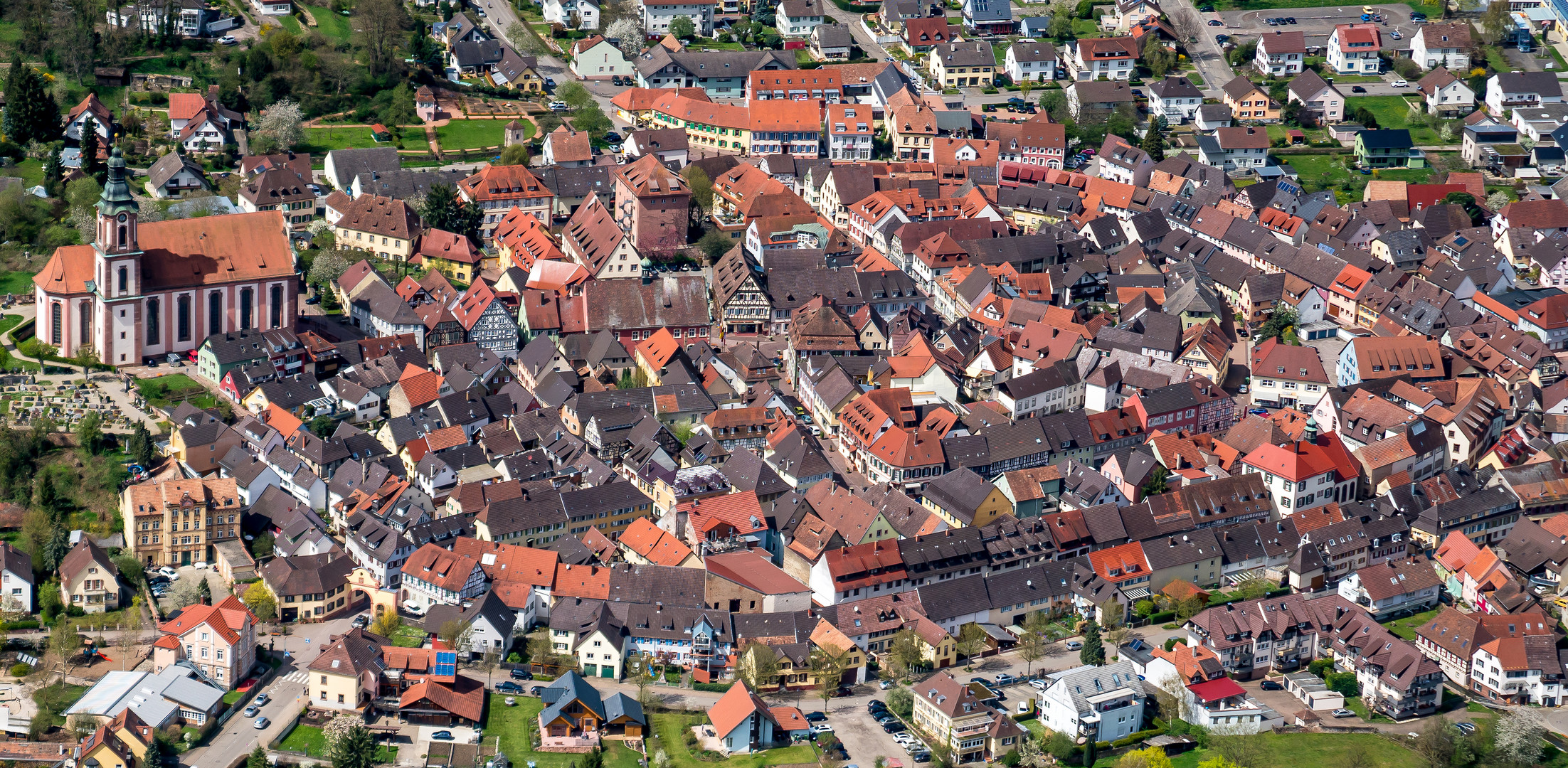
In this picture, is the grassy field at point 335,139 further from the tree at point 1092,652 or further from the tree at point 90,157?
the tree at point 1092,652

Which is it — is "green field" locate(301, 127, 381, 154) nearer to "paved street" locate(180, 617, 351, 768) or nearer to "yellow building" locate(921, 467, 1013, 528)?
"paved street" locate(180, 617, 351, 768)

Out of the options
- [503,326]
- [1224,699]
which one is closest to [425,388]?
[503,326]

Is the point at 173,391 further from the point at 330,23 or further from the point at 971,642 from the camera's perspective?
the point at 330,23

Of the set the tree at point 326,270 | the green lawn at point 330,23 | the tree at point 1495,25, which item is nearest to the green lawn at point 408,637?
the tree at point 326,270

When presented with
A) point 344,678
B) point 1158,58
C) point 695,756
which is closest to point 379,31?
point 1158,58

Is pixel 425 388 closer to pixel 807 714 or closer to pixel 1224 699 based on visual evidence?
pixel 807 714
